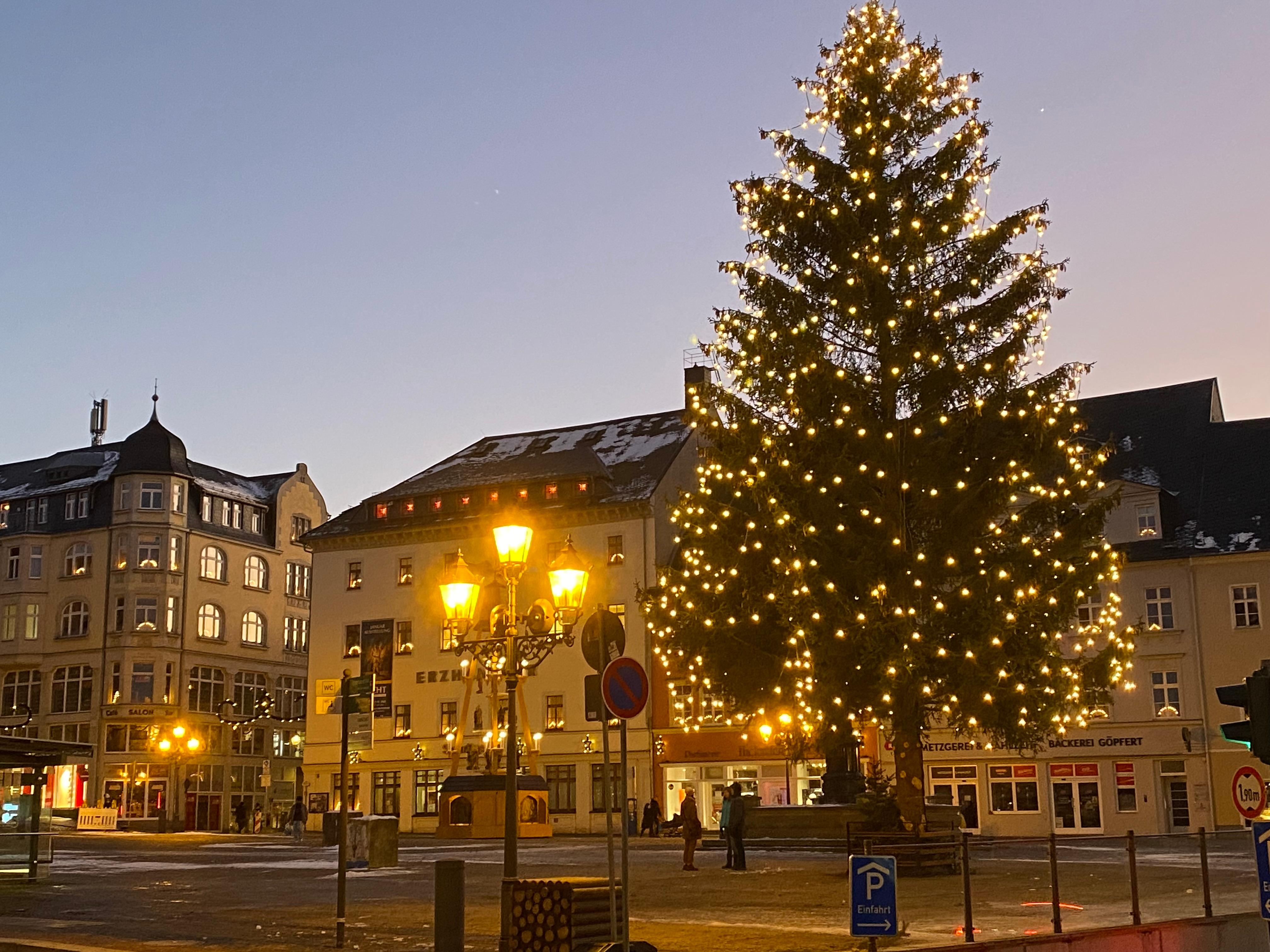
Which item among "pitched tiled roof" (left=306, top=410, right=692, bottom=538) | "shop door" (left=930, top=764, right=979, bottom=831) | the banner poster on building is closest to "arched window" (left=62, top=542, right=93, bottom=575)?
"pitched tiled roof" (left=306, top=410, right=692, bottom=538)

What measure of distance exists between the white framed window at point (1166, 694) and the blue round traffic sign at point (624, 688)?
130ft

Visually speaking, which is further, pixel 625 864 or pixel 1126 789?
pixel 1126 789

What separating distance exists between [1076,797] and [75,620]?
150 feet

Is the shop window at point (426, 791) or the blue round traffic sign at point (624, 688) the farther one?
the shop window at point (426, 791)

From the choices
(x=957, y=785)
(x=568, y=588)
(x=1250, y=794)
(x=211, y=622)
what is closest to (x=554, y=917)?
(x=568, y=588)

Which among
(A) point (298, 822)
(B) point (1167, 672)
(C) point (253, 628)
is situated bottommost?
(A) point (298, 822)

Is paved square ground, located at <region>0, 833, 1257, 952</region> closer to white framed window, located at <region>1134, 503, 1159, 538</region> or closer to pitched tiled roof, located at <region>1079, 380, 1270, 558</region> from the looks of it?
pitched tiled roof, located at <region>1079, 380, 1270, 558</region>

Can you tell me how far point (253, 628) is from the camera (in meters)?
74.9

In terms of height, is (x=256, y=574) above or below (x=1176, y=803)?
above

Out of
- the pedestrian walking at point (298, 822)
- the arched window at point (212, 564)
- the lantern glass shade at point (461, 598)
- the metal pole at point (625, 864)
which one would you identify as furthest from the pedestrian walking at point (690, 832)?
the arched window at point (212, 564)

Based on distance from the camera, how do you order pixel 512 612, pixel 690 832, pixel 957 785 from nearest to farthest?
pixel 512 612
pixel 690 832
pixel 957 785

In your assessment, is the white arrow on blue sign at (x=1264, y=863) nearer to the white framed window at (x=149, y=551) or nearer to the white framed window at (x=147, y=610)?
the white framed window at (x=147, y=610)

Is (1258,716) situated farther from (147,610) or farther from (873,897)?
(147,610)

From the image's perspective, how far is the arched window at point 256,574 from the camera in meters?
74.6
